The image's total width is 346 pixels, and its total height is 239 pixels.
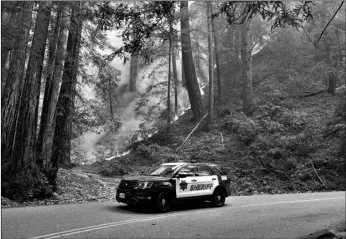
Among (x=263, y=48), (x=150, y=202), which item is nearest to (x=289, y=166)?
(x=150, y=202)

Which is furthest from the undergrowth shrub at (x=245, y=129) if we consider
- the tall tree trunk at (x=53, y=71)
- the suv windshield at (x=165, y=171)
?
the tall tree trunk at (x=53, y=71)

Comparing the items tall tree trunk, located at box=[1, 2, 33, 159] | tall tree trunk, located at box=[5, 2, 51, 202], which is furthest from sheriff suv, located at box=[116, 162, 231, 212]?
tall tree trunk, located at box=[1, 2, 33, 159]

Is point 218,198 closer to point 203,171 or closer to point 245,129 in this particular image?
point 203,171

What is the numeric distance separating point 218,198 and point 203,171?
1.25m

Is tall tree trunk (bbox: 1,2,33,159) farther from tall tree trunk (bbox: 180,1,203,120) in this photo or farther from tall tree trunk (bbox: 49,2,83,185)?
tall tree trunk (bbox: 180,1,203,120)

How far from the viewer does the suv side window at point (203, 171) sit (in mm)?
12417

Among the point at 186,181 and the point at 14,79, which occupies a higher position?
the point at 14,79

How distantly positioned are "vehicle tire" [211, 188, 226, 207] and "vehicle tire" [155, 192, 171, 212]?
7.21 ft

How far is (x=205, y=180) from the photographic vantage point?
1241 centimetres

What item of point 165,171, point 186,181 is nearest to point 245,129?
point 186,181

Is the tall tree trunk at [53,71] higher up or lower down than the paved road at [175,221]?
higher up

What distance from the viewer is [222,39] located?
30.5m

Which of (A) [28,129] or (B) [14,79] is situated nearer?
(B) [14,79]

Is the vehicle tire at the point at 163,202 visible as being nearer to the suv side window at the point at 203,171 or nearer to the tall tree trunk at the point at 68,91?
the suv side window at the point at 203,171
